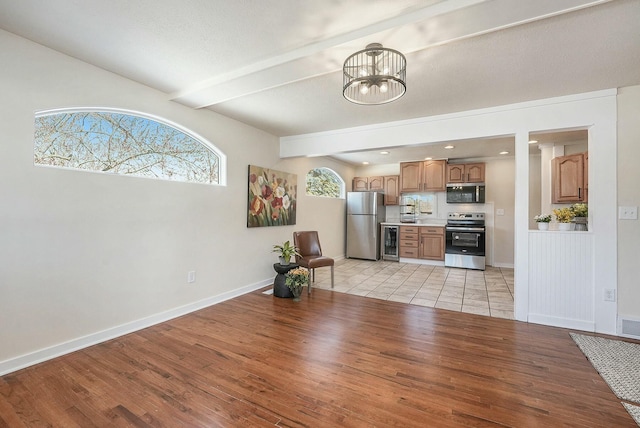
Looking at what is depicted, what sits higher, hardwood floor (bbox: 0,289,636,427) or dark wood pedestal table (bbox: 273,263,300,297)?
dark wood pedestal table (bbox: 273,263,300,297)

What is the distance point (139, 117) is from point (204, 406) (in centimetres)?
278

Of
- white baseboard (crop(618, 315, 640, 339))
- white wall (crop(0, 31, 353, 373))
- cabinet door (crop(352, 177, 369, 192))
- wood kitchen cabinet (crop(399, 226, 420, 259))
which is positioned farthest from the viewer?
cabinet door (crop(352, 177, 369, 192))

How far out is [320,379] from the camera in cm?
204

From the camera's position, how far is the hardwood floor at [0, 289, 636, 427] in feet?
5.49

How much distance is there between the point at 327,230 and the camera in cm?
641

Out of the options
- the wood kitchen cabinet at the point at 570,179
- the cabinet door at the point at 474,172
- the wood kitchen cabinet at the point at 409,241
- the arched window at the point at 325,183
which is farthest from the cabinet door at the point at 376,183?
the wood kitchen cabinet at the point at 570,179

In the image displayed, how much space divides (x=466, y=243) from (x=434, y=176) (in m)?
1.63

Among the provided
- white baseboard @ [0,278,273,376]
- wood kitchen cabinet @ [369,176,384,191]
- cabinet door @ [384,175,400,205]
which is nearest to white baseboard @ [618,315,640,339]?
white baseboard @ [0,278,273,376]

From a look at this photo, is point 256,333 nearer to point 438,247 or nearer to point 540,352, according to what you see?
point 540,352

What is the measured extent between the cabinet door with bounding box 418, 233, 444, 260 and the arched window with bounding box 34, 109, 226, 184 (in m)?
4.73

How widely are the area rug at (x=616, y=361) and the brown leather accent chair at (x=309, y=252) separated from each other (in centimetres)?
297

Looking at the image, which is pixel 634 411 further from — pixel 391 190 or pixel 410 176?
pixel 391 190

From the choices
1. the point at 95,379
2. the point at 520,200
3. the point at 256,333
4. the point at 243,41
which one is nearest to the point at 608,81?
the point at 520,200

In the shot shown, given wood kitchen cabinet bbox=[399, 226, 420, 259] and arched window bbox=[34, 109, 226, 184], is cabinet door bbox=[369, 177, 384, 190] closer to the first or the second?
wood kitchen cabinet bbox=[399, 226, 420, 259]
